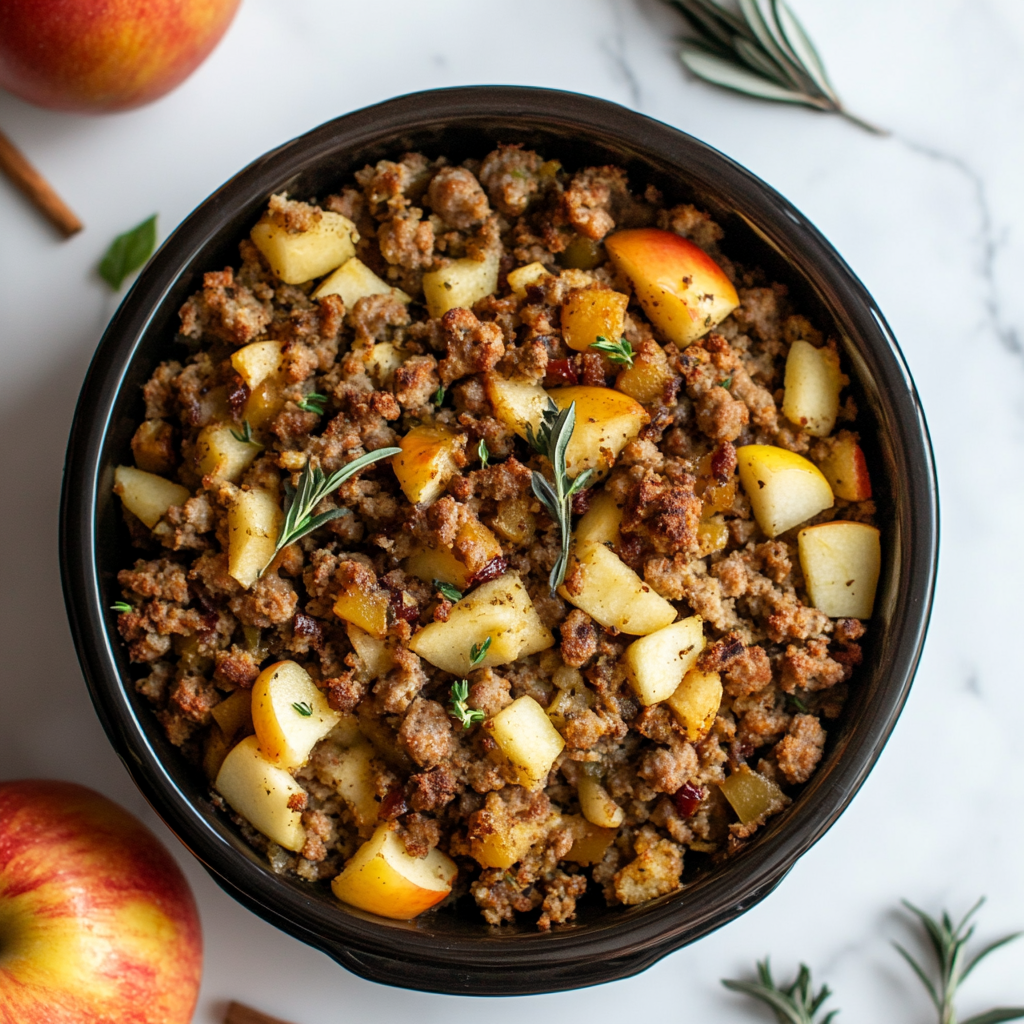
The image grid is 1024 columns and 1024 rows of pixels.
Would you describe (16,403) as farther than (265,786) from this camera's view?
Yes

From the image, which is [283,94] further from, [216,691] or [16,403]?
[216,691]

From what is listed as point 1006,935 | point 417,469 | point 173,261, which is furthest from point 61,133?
point 1006,935

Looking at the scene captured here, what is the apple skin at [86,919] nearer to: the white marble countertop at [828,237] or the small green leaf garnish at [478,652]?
the white marble countertop at [828,237]

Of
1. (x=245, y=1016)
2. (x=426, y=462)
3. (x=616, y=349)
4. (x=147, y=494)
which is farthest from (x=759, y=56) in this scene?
(x=245, y=1016)

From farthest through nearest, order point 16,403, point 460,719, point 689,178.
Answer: point 16,403 < point 689,178 < point 460,719

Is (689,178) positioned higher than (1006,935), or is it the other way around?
(689,178)

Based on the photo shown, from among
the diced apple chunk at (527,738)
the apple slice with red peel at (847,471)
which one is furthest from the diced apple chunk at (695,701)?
the apple slice with red peel at (847,471)

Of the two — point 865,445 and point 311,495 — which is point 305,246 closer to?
point 311,495
